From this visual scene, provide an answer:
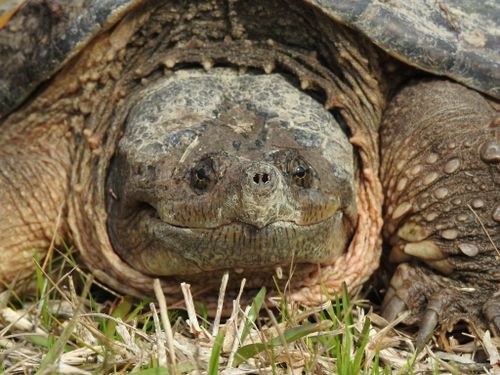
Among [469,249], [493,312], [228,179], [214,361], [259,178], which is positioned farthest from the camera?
[469,249]

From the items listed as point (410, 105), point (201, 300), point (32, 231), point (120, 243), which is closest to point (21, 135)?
point (32, 231)

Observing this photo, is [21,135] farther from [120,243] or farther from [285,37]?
[285,37]

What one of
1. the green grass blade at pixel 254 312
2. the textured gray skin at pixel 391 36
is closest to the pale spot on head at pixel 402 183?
the textured gray skin at pixel 391 36

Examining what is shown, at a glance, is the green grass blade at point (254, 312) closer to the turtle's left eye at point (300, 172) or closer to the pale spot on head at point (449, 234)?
the turtle's left eye at point (300, 172)

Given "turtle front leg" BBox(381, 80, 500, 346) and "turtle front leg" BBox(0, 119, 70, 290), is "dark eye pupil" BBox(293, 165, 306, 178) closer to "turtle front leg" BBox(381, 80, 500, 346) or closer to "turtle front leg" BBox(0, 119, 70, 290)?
"turtle front leg" BBox(381, 80, 500, 346)

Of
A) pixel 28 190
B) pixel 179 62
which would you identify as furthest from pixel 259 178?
pixel 28 190

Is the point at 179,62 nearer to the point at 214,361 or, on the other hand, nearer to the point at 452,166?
the point at 452,166
